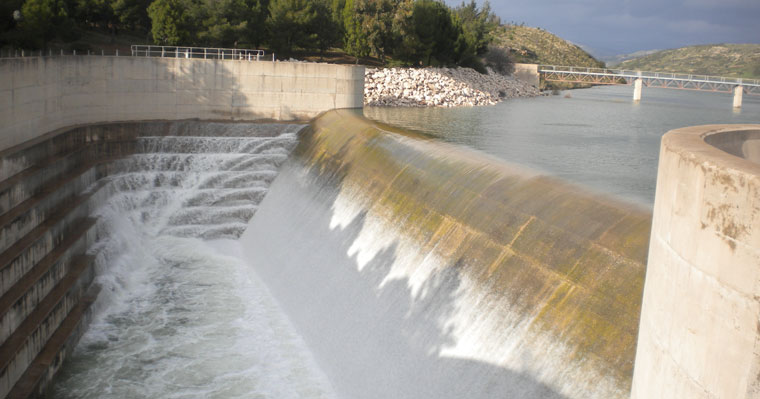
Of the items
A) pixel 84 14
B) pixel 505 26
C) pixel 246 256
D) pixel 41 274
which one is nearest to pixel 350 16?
pixel 84 14

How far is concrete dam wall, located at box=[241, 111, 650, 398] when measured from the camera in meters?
9.12

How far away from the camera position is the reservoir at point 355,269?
9.84 meters

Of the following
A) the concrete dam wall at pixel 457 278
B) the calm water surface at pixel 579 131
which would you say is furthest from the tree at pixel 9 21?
the concrete dam wall at pixel 457 278

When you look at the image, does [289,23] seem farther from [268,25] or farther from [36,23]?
[36,23]

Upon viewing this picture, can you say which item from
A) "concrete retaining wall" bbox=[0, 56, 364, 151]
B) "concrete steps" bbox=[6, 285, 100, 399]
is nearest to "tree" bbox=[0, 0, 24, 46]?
"concrete retaining wall" bbox=[0, 56, 364, 151]

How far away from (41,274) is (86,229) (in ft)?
11.7

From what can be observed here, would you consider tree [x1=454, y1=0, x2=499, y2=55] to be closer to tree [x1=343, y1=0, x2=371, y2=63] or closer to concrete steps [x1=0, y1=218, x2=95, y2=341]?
tree [x1=343, y1=0, x2=371, y2=63]

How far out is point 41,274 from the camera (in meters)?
14.3

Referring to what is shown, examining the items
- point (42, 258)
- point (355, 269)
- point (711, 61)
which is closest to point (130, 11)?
point (42, 258)

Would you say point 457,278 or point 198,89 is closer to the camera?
point 457,278

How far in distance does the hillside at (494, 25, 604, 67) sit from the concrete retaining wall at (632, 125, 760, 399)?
97310 mm

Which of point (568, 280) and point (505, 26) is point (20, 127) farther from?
point (505, 26)

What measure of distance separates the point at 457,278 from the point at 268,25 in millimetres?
36618

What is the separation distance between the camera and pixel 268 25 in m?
45.2
